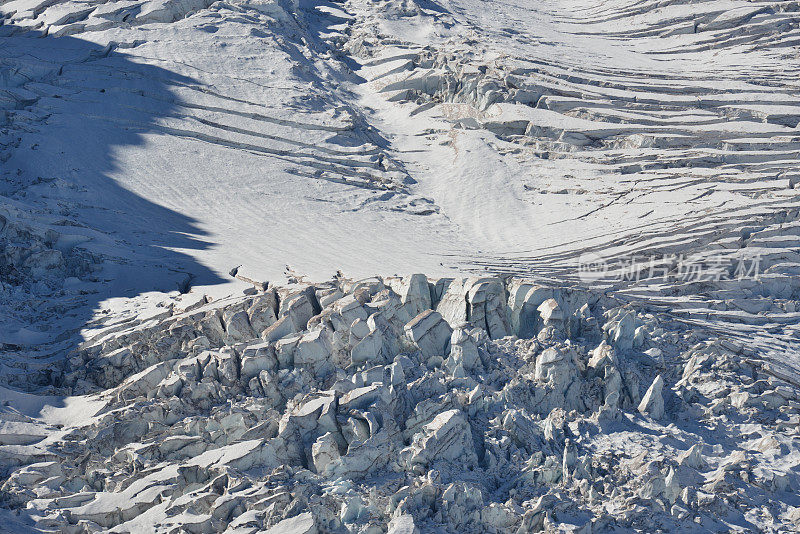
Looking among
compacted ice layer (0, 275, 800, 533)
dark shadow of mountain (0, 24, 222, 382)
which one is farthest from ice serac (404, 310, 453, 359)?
dark shadow of mountain (0, 24, 222, 382)

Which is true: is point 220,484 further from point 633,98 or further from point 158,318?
point 633,98

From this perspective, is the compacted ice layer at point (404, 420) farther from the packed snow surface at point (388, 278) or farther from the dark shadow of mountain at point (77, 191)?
the dark shadow of mountain at point (77, 191)

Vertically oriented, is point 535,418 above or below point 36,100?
below

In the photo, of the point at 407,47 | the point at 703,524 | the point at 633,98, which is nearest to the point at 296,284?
the point at 703,524

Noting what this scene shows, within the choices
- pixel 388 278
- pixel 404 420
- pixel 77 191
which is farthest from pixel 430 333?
pixel 77 191

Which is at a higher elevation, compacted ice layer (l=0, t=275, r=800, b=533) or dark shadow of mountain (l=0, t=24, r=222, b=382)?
dark shadow of mountain (l=0, t=24, r=222, b=382)

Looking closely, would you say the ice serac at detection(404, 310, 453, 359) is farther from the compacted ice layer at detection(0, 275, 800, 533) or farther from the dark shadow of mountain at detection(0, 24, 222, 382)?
the dark shadow of mountain at detection(0, 24, 222, 382)

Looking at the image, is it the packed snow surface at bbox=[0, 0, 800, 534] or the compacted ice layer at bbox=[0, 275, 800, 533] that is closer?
the compacted ice layer at bbox=[0, 275, 800, 533]
